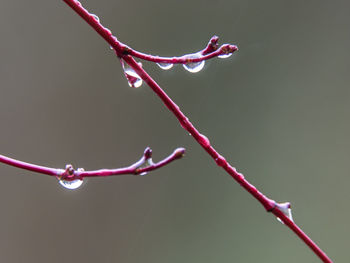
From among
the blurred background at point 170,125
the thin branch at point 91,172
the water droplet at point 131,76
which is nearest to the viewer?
the thin branch at point 91,172

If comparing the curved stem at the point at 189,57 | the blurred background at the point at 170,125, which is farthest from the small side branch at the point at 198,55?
the blurred background at the point at 170,125

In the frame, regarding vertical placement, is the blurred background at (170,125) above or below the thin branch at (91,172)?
above

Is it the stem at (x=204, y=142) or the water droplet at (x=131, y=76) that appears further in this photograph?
the water droplet at (x=131, y=76)

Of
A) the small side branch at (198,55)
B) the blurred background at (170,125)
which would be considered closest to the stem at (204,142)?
the small side branch at (198,55)

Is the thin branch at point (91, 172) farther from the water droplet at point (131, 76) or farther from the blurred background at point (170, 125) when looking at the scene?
the blurred background at point (170, 125)

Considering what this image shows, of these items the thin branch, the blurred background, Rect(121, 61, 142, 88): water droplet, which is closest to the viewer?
the thin branch

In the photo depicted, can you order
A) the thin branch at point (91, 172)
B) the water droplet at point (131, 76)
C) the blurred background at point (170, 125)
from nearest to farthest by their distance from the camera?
1. the thin branch at point (91, 172)
2. the water droplet at point (131, 76)
3. the blurred background at point (170, 125)

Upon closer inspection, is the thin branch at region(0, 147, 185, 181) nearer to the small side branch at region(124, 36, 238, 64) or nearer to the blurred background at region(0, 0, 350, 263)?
the small side branch at region(124, 36, 238, 64)

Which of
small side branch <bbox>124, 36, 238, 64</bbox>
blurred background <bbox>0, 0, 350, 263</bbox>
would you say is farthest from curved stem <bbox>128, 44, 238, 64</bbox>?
blurred background <bbox>0, 0, 350, 263</bbox>

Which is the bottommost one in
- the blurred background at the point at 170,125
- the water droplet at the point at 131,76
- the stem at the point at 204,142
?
the stem at the point at 204,142

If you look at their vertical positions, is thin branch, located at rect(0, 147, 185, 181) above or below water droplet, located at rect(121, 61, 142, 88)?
below

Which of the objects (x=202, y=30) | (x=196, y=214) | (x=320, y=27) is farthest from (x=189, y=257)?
(x=320, y=27)
